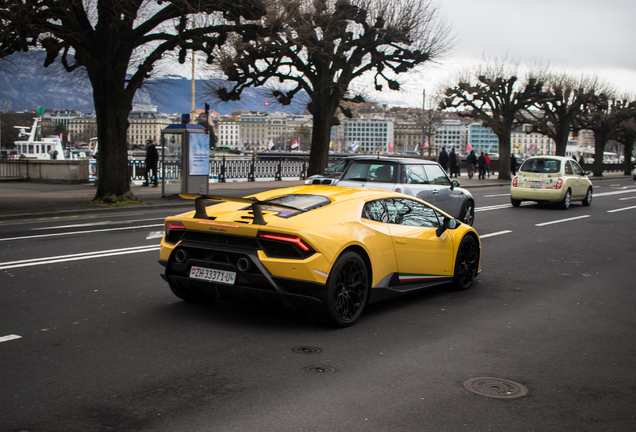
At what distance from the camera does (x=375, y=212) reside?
671 cm

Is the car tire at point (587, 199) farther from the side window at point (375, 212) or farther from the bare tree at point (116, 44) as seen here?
the side window at point (375, 212)

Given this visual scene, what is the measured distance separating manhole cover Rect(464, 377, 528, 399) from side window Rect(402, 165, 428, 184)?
8.36m

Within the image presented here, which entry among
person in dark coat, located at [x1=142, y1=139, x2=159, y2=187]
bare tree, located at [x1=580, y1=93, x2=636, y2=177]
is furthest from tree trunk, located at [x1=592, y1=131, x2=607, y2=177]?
person in dark coat, located at [x1=142, y1=139, x2=159, y2=187]

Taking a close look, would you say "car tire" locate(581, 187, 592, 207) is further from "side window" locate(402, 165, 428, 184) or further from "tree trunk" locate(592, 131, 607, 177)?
"tree trunk" locate(592, 131, 607, 177)

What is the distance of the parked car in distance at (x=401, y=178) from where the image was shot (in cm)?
1278

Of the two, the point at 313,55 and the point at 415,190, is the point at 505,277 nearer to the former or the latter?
the point at 415,190

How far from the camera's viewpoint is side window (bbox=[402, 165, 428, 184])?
42.4ft

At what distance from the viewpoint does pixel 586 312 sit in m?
7.01

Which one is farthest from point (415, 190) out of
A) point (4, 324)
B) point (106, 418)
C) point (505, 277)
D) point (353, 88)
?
point (353, 88)

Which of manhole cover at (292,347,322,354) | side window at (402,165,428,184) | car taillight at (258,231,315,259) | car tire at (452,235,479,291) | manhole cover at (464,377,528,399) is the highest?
side window at (402,165,428,184)

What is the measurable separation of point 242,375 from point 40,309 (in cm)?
283

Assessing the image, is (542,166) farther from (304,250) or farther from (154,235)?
(304,250)

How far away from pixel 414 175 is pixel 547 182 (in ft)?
29.4

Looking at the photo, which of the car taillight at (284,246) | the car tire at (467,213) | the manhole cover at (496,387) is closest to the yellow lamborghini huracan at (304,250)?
the car taillight at (284,246)
